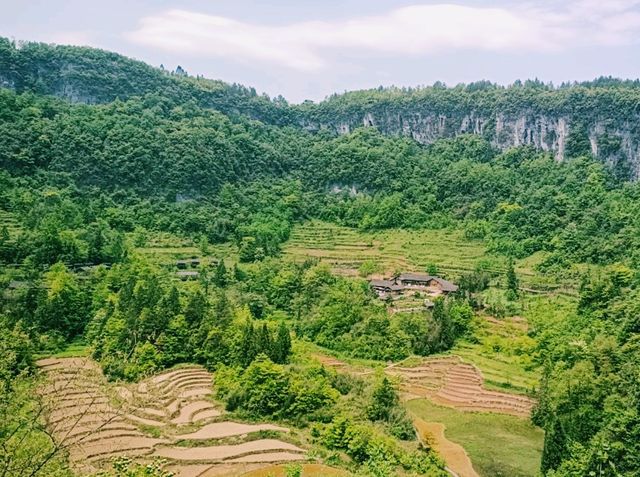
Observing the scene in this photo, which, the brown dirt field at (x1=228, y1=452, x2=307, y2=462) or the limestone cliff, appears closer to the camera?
the brown dirt field at (x1=228, y1=452, x2=307, y2=462)

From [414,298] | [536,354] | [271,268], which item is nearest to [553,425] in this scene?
[536,354]

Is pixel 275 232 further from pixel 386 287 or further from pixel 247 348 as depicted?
pixel 247 348

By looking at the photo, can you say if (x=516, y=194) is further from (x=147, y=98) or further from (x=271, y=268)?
(x=147, y=98)

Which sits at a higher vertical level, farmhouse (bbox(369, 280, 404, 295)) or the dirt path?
farmhouse (bbox(369, 280, 404, 295))

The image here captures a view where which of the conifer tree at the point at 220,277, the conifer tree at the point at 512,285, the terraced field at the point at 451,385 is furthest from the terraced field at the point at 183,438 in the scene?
the conifer tree at the point at 512,285

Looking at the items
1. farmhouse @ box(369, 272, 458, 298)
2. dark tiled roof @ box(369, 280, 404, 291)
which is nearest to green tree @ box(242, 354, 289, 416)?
farmhouse @ box(369, 272, 458, 298)

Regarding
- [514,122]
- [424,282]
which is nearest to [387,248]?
[424,282]

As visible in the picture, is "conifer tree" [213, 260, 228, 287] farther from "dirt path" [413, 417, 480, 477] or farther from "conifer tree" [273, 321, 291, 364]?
"dirt path" [413, 417, 480, 477]
